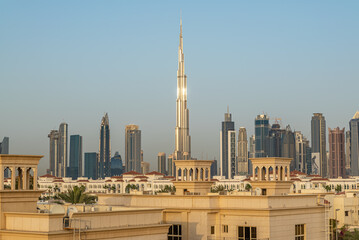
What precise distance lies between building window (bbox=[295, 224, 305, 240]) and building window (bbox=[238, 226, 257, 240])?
4.03m

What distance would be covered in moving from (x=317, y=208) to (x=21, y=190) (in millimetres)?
24499

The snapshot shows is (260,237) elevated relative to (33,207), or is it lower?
lower

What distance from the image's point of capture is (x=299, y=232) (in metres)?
46.5

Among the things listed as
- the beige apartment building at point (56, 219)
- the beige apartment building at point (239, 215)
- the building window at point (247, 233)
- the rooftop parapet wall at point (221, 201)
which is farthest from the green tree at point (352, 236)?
the beige apartment building at point (56, 219)

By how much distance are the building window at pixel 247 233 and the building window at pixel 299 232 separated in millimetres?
4035

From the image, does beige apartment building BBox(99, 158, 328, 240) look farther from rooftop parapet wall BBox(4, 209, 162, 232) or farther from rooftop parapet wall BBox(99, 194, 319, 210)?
rooftop parapet wall BBox(4, 209, 162, 232)

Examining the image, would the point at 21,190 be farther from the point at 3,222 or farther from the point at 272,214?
the point at 272,214

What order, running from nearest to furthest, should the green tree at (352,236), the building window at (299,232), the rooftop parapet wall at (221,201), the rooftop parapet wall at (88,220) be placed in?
1. the rooftop parapet wall at (88,220)
2. the rooftop parapet wall at (221,201)
3. the building window at (299,232)
4. the green tree at (352,236)

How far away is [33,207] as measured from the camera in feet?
112

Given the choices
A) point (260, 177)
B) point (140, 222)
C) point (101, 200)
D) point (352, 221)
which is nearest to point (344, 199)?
point (352, 221)

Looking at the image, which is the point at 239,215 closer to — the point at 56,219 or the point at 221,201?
the point at 221,201

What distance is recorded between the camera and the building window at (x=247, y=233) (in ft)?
144

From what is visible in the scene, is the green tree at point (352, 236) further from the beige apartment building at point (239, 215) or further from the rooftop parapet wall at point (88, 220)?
the rooftop parapet wall at point (88, 220)

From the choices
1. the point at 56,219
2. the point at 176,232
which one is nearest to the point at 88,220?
the point at 56,219
